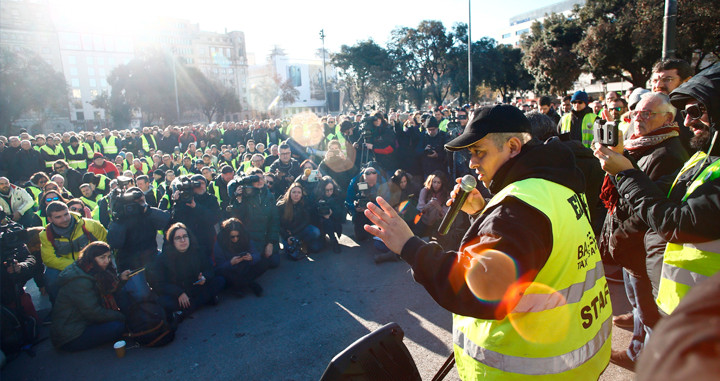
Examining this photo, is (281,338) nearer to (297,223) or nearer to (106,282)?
(106,282)

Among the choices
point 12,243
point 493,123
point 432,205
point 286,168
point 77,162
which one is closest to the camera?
point 493,123

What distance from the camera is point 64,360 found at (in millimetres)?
3875

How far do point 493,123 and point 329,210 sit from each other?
540 cm

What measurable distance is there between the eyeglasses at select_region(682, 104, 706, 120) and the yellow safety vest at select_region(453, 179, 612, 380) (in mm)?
856

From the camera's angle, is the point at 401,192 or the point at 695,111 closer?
the point at 695,111

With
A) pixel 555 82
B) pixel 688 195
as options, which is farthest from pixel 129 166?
pixel 555 82

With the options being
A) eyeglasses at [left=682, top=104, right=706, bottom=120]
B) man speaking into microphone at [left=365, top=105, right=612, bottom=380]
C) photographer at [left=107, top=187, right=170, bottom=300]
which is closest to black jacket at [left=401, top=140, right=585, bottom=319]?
man speaking into microphone at [left=365, top=105, right=612, bottom=380]

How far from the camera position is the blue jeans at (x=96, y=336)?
395 centimetres

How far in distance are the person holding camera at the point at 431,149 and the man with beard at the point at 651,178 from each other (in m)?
5.15

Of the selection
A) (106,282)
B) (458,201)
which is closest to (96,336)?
(106,282)

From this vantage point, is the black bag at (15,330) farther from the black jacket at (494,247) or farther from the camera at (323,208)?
the black jacket at (494,247)

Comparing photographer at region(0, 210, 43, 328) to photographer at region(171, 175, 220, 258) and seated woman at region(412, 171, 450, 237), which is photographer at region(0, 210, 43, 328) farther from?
seated woman at region(412, 171, 450, 237)

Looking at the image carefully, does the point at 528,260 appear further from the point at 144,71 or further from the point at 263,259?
the point at 144,71

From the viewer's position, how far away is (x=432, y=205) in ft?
20.2
